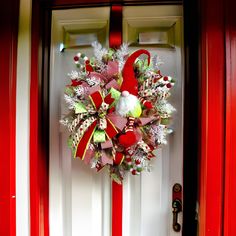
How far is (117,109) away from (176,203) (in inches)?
24.3

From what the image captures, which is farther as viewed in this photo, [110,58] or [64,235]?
[64,235]

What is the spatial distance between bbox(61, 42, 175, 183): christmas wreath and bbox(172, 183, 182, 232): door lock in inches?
10.8

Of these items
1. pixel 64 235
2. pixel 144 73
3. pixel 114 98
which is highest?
pixel 144 73
